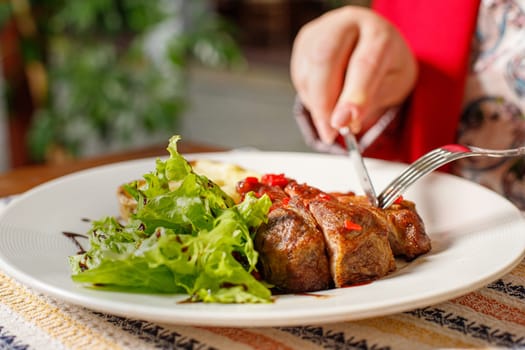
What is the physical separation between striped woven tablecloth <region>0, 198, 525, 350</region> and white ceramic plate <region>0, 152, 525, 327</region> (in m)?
0.04

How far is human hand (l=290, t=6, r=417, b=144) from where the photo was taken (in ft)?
5.35

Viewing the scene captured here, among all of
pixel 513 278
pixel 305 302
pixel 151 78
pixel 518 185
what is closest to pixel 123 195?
pixel 305 302

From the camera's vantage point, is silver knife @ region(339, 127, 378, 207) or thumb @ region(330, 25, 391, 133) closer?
silver knife @ region(339, 127, 378, 207)

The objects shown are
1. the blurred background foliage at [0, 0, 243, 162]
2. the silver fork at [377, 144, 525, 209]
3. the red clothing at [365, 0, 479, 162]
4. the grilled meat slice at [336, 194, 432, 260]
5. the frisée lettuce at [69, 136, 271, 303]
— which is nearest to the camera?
the frisée lettuce at [69, 136, 271, 303]

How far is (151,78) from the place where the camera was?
3.86m

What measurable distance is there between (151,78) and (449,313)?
3.16 m

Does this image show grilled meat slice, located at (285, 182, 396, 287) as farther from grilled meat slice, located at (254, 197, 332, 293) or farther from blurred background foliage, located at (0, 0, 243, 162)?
blurred background foliage, located at (0, 0, 243, 162)

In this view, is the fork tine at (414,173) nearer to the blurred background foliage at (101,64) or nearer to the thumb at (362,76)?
the thumb at (362,76)

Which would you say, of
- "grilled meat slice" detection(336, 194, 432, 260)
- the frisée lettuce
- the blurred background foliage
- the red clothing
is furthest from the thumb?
the blurred background foliage

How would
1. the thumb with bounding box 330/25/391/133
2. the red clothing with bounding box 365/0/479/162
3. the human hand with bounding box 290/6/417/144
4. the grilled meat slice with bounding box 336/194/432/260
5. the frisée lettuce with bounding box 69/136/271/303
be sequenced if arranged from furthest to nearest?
the red clothing with bounding box 365/0/479/162
the human hand with bounding box 290/6/417/144
the thumb with bounding box 330/25/391/133
the grilled meat slice with bounding box 336/194/432/260
the frisée lettuce with bounding box 69/136/271/303

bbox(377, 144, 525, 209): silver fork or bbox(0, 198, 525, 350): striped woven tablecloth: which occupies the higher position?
bbox(377, 144, 525, 209): silver fork

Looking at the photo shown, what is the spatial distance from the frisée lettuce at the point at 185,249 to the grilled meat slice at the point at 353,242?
0.30 feet

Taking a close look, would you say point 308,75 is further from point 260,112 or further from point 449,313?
point 260,112

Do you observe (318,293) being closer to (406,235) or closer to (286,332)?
(286,332)
